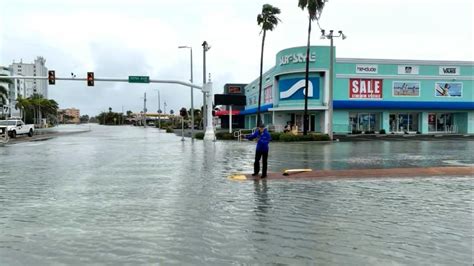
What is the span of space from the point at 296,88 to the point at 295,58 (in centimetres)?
311

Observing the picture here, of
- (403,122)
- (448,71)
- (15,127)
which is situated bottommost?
(15,127)

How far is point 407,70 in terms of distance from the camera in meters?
46.8

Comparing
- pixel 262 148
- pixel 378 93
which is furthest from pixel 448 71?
pixel 262 148

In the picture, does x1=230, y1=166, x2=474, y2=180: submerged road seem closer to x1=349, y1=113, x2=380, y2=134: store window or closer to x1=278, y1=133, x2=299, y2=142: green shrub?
x1=278, y1=133, x2=299, y2=142: green shrub

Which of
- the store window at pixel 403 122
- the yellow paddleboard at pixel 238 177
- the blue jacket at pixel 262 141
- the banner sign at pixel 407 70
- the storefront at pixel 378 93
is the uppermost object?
the banner sign at pixel 407 70

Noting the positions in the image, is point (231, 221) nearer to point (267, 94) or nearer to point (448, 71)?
point (448, 71)

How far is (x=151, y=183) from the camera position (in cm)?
1202

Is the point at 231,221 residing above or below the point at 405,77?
below

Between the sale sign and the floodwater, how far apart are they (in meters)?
34.2

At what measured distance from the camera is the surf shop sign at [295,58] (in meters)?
45.3

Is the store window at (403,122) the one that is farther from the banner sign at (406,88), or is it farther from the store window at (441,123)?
the banner sign at (406,88)

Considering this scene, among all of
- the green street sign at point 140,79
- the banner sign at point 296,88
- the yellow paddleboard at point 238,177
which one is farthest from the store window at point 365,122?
the yellow paddleboard at point 238,177

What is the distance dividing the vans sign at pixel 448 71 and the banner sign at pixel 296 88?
13.9 metres

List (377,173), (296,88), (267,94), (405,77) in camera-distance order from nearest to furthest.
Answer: (377,173)
(296,88)
(405,77)
(267,94)
